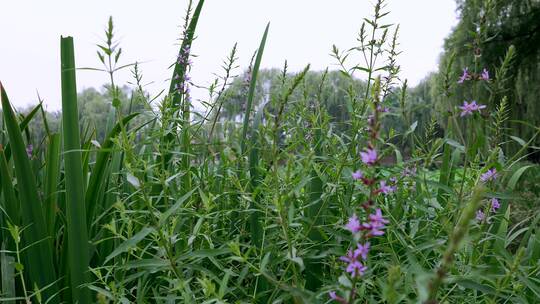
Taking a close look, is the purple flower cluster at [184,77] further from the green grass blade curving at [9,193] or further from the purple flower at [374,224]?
the purple flower at [374,224]

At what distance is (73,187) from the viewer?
49.6 inches

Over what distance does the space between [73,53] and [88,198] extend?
17.2 inches

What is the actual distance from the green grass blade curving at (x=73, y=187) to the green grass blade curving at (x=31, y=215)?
0.41 ft

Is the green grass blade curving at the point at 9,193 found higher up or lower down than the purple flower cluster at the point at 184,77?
lower down

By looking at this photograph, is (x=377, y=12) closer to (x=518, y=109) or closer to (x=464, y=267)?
(x=464, y=267)

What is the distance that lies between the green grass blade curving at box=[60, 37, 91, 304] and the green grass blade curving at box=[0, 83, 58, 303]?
13cm

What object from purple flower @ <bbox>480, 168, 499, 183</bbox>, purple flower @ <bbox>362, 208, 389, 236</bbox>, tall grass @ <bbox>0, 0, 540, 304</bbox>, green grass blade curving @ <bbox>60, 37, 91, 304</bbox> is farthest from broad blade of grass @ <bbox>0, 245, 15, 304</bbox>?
purple flower @ <bbox>480, 168, 499, 183</bbox>

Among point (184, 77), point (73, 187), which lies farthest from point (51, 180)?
point (184, 77)

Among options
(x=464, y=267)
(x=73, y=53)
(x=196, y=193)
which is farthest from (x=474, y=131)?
(x=73, y=53)

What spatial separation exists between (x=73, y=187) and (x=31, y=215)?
182mm

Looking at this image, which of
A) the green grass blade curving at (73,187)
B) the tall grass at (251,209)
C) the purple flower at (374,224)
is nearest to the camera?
the purple flower at (374,224)

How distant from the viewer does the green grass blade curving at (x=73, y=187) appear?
1.25 meters

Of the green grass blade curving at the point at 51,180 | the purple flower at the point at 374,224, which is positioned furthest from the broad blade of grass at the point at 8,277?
the purple flower at the point at 374,224

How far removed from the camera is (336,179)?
3.97 ft
